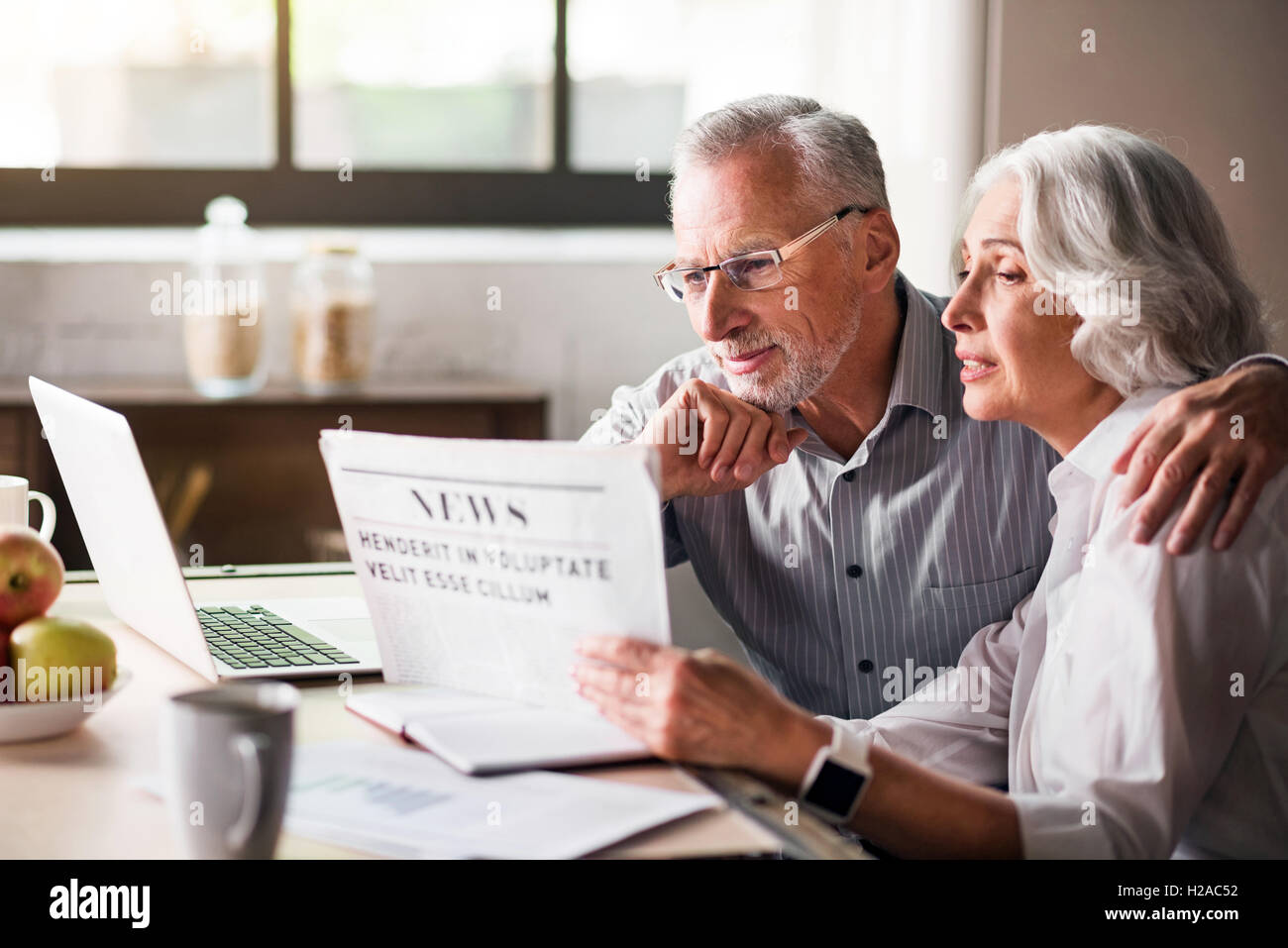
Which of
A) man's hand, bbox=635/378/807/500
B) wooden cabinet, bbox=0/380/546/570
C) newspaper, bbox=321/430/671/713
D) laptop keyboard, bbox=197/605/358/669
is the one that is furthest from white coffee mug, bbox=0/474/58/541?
wooden cabinet, bbox=0/380/546/570

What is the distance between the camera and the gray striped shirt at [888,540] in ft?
4.83

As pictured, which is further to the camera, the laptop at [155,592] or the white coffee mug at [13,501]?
the white coffee mug at [13,501]

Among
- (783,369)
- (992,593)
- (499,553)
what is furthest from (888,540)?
(499,553)

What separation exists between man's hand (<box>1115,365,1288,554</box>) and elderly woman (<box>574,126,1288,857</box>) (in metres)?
0.02

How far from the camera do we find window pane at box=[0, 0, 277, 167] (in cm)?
327

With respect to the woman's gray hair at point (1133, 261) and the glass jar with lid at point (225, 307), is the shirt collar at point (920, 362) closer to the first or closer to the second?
the woman's gray hair at point (1133, 261)

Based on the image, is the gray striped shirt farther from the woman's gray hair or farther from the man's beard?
the woman's gray hair

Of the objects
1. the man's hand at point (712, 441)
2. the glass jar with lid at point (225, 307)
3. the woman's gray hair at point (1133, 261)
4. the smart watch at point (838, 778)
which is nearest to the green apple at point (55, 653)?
the smart watch at point (838, 778)

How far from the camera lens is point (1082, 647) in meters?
0.99

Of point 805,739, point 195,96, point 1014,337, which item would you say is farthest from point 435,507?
point 195,96

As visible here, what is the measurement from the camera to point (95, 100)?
3311 millimetres

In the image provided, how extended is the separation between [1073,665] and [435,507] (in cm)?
49

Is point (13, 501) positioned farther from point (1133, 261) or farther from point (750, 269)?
point (1133, 261)

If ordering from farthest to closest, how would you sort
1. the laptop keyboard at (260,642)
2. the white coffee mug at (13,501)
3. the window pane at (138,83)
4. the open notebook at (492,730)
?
the window pane at (138,83), the white coffee mug at (13,501), the laptop keyboard at (260,642), the open notebook at (492,730)
